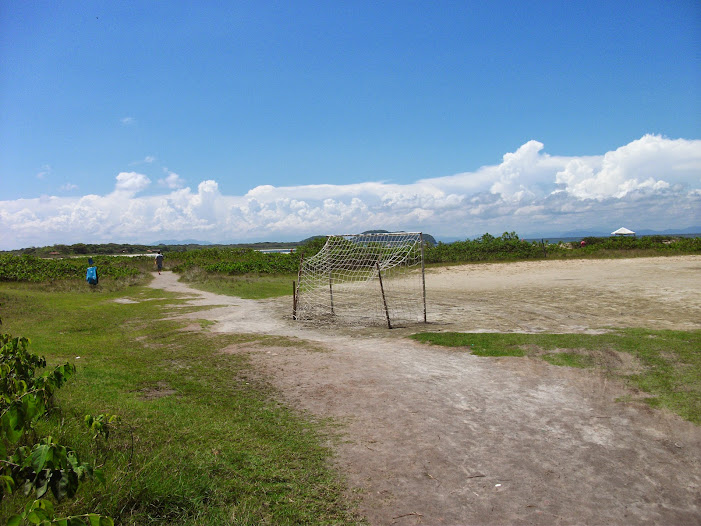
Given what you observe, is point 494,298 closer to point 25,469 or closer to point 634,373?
point 634,373

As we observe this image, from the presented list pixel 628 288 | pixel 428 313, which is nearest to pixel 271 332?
pixel 428 313

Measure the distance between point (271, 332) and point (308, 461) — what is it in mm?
6860

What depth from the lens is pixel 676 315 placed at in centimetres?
1111

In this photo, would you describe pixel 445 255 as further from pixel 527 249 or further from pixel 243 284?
pixel 243 284

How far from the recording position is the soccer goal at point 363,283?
1284 centimetres

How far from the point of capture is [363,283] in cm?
1405

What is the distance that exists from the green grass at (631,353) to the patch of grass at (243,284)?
11056mm

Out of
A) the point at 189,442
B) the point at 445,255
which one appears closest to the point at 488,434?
the point at 189,442

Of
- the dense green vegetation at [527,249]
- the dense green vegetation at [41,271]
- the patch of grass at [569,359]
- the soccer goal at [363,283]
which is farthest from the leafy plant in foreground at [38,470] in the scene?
the dense green vegetation at [527,249]

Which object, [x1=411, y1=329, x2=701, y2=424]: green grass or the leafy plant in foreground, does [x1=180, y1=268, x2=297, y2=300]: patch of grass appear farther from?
the leafy plant in foreground

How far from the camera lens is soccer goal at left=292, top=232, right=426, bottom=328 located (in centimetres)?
1284

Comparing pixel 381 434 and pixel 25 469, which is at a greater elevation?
pixel 25 469

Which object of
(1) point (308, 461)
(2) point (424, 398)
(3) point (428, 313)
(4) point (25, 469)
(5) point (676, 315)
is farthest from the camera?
(3) point (428, 313)

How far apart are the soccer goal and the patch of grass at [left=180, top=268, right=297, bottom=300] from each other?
277cm
